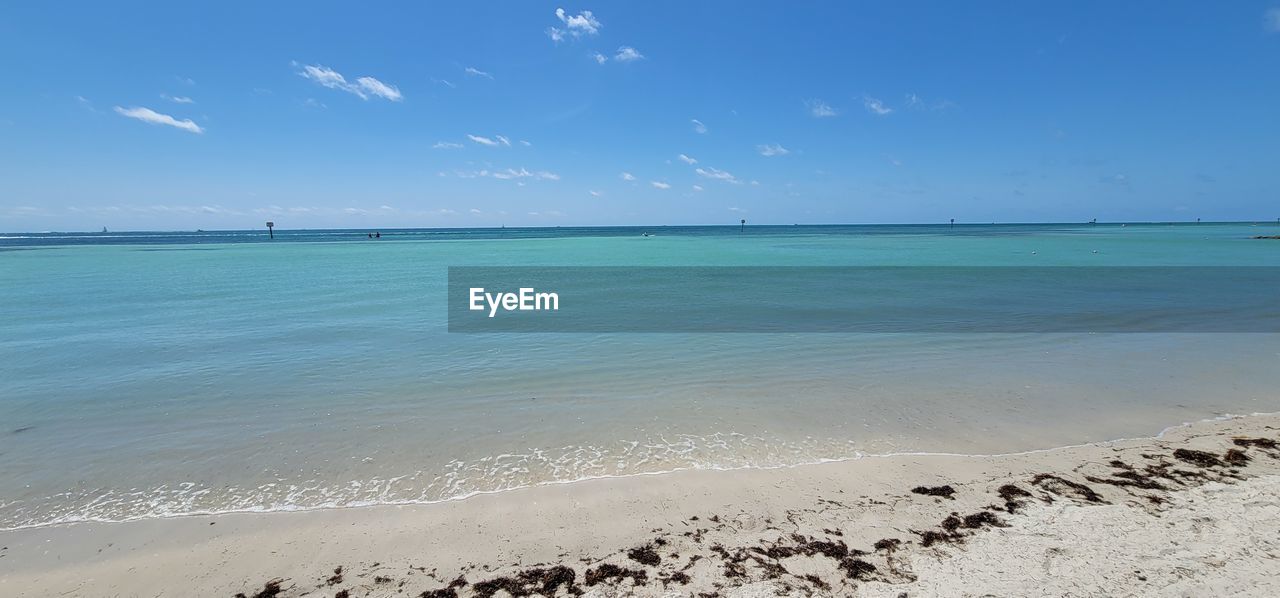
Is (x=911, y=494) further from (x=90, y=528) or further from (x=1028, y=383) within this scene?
(x=90, y=528)

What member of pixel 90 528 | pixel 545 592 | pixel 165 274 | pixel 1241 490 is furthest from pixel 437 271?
pixel 1241 490

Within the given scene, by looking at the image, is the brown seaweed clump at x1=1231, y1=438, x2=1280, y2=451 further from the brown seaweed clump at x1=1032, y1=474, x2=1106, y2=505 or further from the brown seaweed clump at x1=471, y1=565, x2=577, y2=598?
the brown seaweed clump at x1=471, y1=565, x2=577, y2=598

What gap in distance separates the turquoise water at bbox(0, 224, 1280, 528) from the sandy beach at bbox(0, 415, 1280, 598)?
0.51 meters

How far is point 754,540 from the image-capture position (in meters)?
4.39

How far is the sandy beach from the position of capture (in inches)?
151

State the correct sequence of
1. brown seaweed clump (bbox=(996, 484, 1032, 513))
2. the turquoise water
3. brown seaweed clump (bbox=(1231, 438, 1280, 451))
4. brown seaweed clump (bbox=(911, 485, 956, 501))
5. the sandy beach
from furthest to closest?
brown seaweed clump (bbox=(1231, 438, 1280, 451)), the turquoise water, brown seaweed clump (bbox=(911, 485, 956, 501)), brown seaweed clump (bbox=(996, 484, 1032, 513)), the sandy beach

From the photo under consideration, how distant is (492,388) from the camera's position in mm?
8562

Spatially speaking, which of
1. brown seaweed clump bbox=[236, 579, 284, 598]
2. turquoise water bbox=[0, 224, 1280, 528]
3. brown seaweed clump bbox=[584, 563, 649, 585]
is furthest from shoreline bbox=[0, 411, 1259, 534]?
brown seaweed clump bbox=[584, 563, 649, 585]

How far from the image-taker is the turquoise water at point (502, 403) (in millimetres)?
5750

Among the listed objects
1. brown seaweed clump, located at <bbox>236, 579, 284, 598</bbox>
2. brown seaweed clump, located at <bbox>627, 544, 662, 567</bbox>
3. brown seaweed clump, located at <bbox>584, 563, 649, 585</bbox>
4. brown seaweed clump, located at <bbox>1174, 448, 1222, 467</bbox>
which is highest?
brown seaweed clump, located at <bbox>1174, 448, 1222, 467</bbox>

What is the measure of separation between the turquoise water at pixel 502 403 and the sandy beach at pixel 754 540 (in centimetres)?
51

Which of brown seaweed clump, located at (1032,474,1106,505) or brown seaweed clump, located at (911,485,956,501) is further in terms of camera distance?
brown seaweed clump, located at (911,485,956,501)

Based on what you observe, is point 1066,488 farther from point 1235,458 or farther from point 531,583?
point 531,583

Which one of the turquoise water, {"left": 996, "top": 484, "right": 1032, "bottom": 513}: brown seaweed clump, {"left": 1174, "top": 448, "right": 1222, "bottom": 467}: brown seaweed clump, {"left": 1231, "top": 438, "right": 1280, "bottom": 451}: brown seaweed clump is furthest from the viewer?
{"left": 1231, "top": 438, "right": 1280, "bottom": 451}: brown seaweed clump
